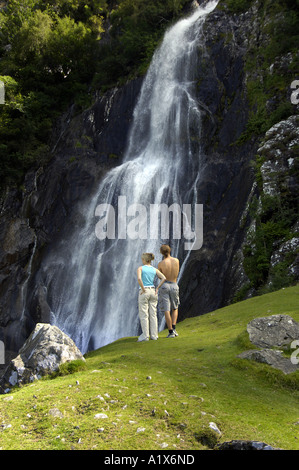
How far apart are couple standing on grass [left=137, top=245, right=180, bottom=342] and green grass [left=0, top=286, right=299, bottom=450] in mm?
2142

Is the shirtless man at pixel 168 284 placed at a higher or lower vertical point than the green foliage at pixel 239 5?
lower

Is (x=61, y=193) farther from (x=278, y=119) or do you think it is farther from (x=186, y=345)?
(x=186, y=345)

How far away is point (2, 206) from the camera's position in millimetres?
30297

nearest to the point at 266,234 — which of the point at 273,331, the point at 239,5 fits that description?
the point at 273,331

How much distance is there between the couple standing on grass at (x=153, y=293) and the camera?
31.7ft

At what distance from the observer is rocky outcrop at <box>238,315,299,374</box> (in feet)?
20.9

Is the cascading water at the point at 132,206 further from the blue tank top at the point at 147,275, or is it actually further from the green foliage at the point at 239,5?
the blue tank top at the point at 147,275

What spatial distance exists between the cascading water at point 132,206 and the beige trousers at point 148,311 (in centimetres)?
896

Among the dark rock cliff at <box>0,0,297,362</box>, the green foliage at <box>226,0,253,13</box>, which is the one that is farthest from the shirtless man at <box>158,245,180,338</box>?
the green foliage at <box>226,0,253,13</box>

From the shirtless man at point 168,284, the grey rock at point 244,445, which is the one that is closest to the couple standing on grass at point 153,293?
the shirtless man at point 168,284

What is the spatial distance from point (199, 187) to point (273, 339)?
566 inches

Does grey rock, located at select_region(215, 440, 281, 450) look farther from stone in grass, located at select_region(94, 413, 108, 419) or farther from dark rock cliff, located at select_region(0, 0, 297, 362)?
dark rock cliff, located at select_region(0, 0, 297, 362)

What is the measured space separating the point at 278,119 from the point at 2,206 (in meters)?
20.5
